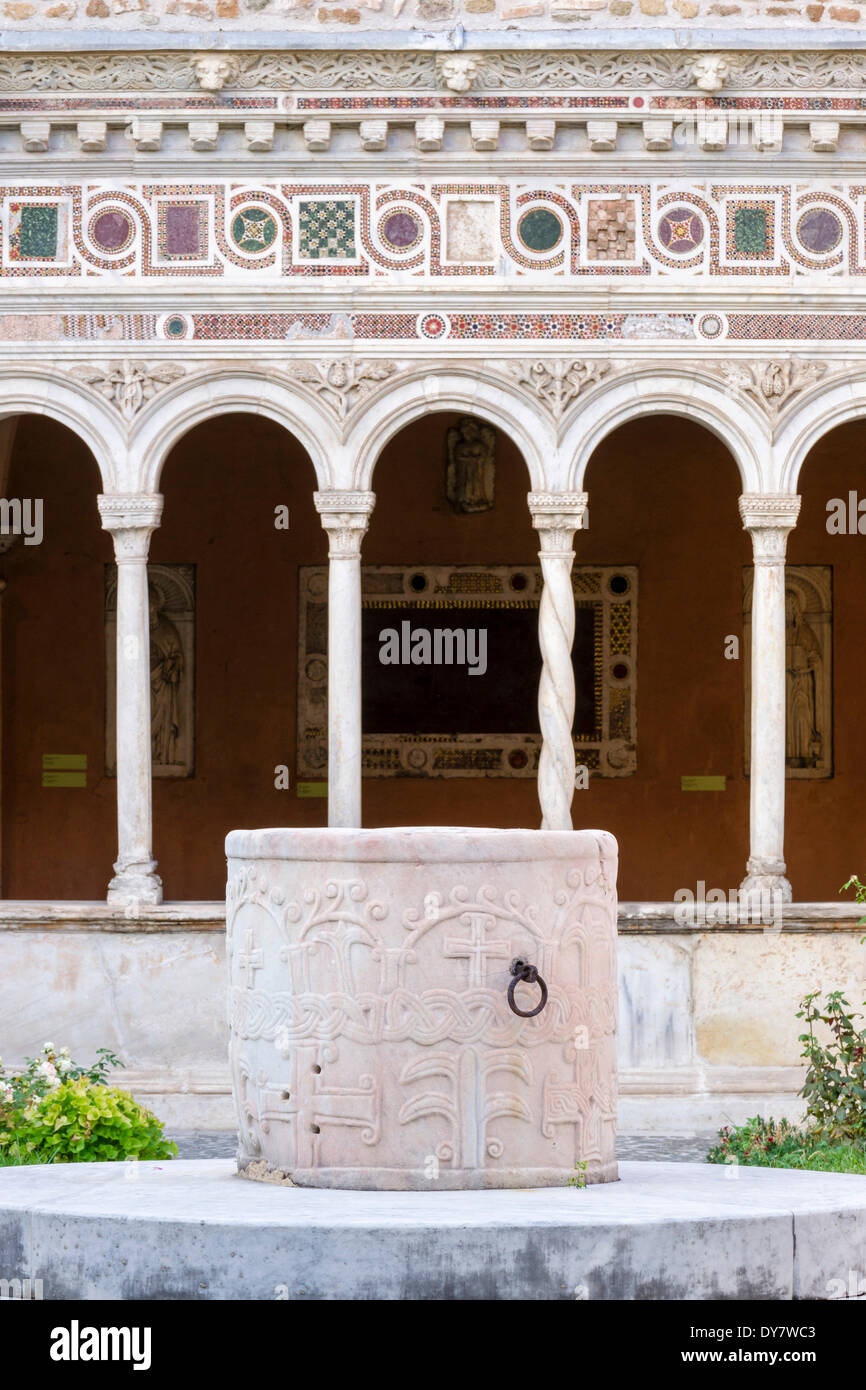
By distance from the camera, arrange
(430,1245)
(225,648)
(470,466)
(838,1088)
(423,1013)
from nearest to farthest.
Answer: (430,1245), (423,1013), (838,1088), (470,466), (225,648)

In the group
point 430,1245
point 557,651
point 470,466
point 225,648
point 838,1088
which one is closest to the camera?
point 430,1245

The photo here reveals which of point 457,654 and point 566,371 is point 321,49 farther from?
point 457,654

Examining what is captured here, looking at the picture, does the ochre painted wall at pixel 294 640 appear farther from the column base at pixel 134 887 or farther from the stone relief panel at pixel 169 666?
the column base at pixel 134 887

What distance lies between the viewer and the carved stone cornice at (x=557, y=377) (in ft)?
37.5

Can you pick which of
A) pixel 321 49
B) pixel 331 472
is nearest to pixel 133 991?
pixel 331 472

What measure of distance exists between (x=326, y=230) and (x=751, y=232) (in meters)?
2.16

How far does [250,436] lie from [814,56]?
15.4ft

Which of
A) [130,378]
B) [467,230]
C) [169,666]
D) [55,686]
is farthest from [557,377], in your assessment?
[55,686]

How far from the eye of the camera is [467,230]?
11.4 m

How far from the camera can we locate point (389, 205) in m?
11.4

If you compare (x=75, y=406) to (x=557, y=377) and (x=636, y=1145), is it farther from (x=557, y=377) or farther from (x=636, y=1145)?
(x=636, y=1145)

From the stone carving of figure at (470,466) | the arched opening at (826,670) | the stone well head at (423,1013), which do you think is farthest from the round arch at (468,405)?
the stone well head at (423,1013)

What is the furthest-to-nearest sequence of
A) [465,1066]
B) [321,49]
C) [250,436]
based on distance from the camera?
[250,436]
[321,49]
[465,1066]

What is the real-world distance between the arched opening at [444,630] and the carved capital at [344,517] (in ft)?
9.48
